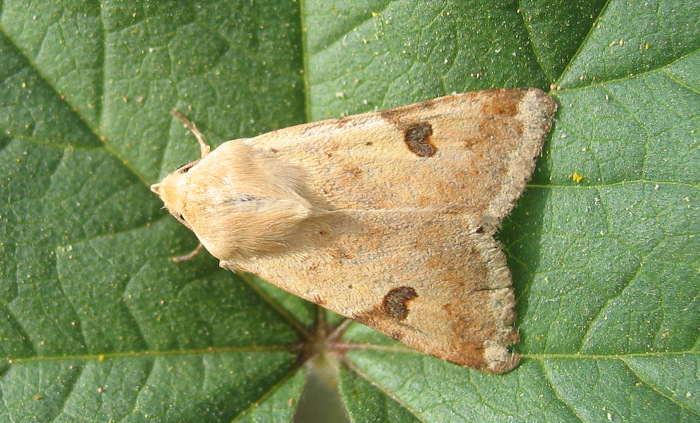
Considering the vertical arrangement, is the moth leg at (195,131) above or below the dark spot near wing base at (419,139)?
above

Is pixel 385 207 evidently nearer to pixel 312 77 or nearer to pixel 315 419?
pixel 312 77

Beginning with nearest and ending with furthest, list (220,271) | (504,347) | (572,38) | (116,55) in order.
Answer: (572,38)
(504,347)
(116,55)
(220,271)

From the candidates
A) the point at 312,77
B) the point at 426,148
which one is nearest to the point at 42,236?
the point at 312,77

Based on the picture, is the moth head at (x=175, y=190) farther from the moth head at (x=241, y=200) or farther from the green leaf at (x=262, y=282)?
the green leaf at (x=262, y=282)

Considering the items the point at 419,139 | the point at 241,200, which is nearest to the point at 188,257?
the point at 241,200

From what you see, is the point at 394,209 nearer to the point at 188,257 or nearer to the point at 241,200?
the point at 241,200

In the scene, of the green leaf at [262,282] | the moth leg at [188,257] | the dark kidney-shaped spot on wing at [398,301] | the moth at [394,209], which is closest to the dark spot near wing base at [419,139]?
the moth at [394,209]
